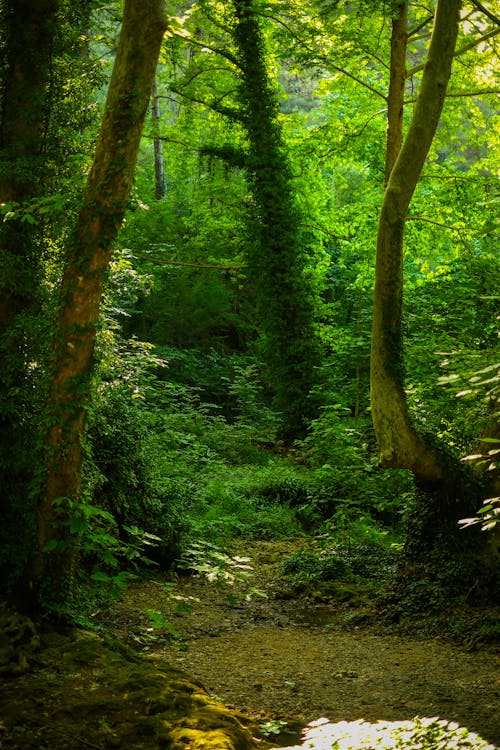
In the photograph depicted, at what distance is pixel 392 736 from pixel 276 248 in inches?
487

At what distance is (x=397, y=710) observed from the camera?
4578 mm

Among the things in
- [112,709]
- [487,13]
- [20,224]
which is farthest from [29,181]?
[487,13]

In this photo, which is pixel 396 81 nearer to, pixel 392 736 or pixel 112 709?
pixel 392 736

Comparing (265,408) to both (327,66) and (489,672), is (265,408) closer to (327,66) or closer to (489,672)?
(327,66)

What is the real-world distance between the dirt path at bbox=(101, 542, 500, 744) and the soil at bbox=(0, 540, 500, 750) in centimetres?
1

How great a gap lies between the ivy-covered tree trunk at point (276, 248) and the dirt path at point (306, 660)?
7.71m

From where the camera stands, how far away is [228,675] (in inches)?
219

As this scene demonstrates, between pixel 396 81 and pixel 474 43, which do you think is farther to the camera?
pixel 396 81

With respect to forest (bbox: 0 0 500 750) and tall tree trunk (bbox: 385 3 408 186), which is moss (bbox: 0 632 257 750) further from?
tall tree trunk (bbox: 385 3 408 186)

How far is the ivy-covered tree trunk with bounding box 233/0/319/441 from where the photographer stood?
1507 centimetres

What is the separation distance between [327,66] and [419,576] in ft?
30.8

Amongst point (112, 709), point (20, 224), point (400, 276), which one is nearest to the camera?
point (112, 709)

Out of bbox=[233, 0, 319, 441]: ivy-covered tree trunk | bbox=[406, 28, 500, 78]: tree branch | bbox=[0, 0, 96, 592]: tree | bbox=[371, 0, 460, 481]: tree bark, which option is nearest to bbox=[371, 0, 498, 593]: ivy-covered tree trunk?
bbox=[371, 0, 460, 481]: tree bark

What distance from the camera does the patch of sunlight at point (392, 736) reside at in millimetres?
3615
